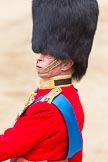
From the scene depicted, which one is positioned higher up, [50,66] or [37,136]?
[50,66]

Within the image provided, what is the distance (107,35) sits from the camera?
7355 mm

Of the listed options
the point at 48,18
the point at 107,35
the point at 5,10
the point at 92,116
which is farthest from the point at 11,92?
the point at 48,18

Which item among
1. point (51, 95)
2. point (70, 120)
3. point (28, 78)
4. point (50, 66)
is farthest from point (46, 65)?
point (28, 78)

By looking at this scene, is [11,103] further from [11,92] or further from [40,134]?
[40,134]

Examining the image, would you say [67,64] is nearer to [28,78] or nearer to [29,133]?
[29,133]

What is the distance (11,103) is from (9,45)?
165 centimetres

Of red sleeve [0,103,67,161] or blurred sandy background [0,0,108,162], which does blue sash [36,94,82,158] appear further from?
blurred sandy background [0,0,108,162]

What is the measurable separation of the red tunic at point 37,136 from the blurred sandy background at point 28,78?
2.33 meters

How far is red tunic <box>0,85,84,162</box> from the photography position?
2197mm

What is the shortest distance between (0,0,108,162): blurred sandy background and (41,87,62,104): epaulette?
2314 mm

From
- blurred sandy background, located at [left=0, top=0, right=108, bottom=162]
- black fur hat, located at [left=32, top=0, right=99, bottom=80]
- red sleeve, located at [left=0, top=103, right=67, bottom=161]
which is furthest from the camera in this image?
blurred sandy background, located at [left=0, top=0, right=108, bottom=162]

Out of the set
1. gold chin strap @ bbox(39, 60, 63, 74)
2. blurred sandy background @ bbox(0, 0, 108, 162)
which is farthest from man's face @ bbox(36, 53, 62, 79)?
blurred sandy background @ bbox(0, 0, 108, 162)

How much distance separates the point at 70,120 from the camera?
227 cm

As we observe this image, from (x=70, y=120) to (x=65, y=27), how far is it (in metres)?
0.36
